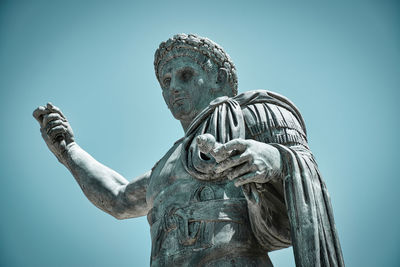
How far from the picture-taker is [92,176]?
9.79 metres

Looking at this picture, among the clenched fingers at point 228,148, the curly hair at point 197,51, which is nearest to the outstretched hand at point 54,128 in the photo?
the curly hair at point 197,51

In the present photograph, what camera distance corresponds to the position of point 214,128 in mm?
8039

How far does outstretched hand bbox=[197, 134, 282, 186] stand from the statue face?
248 centimetres

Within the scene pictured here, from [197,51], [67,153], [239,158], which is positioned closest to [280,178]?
[239,158]

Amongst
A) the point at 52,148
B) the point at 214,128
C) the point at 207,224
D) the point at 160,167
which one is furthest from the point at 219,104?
the point at 52,148

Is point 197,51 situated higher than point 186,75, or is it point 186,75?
point 197,51

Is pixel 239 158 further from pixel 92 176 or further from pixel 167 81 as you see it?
pixel 92 176

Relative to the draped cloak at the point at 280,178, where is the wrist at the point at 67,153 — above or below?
above

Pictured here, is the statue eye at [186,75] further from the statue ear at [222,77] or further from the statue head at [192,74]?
the statue ear at [222,77]

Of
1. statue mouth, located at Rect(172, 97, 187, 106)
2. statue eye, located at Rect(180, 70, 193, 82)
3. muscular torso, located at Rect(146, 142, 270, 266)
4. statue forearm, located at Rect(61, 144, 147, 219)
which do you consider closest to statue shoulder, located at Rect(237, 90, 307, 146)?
muscular torso, located at Rect(146, 142, 270, 266)

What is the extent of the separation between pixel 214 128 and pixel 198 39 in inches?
80.6

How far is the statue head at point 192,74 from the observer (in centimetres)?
929

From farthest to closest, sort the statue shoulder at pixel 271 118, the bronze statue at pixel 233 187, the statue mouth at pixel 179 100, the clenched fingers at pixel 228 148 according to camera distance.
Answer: the statue mouth at pixel 179 100 < the statue shoulder at pixel 271 118 < the bronze statue at pixel 233 187 < the clenched fingers at pixel 228 148

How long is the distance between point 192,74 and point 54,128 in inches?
94.0
